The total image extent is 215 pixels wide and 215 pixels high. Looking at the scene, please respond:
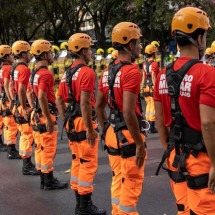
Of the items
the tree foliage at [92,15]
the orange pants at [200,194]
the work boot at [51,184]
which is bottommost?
the work boot at [51,184]

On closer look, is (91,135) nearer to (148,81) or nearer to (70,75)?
(70,75)

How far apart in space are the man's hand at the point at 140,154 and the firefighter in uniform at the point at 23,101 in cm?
344

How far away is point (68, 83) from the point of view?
523 centimetres

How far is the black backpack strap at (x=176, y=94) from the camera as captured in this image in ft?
10.4

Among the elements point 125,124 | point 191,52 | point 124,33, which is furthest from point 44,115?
point 191,52

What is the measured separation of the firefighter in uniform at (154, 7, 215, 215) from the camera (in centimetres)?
301

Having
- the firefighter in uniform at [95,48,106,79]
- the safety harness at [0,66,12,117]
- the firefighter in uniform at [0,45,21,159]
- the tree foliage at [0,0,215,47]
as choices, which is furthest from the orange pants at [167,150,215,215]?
the tree foliage at [0,0,215,47]

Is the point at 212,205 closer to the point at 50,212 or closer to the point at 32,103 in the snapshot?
the point at 50,212

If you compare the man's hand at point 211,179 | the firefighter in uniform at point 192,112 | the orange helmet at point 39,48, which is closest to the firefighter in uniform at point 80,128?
the orange helmet at point 39,48

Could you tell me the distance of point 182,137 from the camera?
332 centimetres

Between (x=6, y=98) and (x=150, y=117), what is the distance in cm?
366

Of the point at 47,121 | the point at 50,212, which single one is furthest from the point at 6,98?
the point at 50,212

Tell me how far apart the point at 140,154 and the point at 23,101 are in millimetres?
3488

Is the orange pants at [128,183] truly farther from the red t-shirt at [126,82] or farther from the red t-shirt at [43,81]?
the red t-shirt at [43,81]
